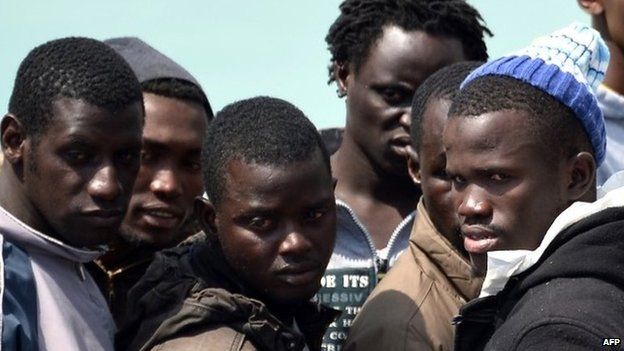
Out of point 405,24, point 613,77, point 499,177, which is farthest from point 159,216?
A: point 613,77

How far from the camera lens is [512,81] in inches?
120

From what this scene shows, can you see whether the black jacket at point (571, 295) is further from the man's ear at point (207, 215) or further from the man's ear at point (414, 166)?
the man's ear at point (414, 166)

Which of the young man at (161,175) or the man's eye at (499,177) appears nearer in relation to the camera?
the man's eye at (499,177)

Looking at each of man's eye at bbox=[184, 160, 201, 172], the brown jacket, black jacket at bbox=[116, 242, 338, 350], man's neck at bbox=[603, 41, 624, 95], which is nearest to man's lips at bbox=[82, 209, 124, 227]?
black jacket at bbox=[116, 242, 338, 350]

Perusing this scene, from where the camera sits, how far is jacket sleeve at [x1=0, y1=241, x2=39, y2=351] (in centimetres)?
313

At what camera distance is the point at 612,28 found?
532 cm

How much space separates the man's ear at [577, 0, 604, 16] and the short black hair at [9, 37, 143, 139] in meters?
2.46

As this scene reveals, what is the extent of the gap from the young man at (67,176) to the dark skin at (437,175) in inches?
36.5

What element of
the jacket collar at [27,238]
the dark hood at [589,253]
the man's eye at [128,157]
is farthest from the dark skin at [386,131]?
the dark hood at [589,253]

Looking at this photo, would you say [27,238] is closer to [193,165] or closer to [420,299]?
[420,299]

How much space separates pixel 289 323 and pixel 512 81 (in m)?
1.06

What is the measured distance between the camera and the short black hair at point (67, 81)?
3529 millimetres

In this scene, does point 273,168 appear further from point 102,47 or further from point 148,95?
point 148,95

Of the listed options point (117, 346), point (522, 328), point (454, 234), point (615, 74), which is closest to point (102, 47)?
point (117, 346)
